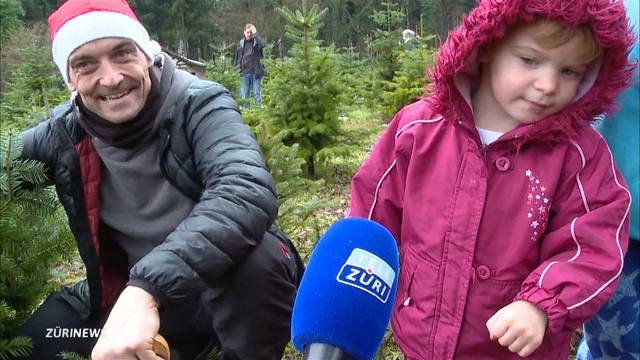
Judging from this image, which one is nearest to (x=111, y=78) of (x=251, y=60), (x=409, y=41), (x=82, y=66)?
(x=82, y=66)

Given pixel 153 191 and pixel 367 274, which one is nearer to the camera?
pixel 367 274

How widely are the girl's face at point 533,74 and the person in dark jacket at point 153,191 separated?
2.46 feet

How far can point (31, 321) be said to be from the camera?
7.93 ft

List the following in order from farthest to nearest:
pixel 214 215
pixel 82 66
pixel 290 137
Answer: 1. pixel 290 137
2. pixel 82 66
3. pixel 214 215

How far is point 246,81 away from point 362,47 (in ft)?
84.1

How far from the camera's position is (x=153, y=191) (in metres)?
2.38

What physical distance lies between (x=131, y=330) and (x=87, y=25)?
1.13 meters

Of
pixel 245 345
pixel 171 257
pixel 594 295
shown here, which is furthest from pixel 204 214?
pixel 594 295

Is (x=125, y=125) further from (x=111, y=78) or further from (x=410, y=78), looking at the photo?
(x=410, y=78)

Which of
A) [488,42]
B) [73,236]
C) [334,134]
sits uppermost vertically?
[488,42]

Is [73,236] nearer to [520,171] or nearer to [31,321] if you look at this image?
[31,321]

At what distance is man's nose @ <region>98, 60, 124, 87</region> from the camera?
84.8 inches

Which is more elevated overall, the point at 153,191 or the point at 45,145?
the point at 45,145

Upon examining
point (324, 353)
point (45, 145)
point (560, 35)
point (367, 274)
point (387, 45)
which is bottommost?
point (387, 45)
